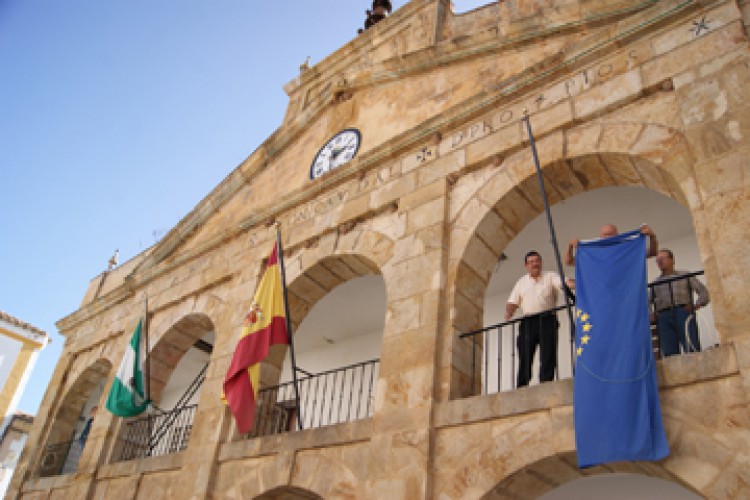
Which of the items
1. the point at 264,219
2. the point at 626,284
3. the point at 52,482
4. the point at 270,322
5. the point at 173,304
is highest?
the point at 264,219

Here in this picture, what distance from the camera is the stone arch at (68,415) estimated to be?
9.93 meters

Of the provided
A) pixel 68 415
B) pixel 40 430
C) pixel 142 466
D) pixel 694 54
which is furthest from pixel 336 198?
pixel 40 430

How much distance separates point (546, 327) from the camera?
506 centimetres

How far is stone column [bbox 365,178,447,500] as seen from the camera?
4.78 meters

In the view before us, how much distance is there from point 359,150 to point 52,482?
6.39 metres

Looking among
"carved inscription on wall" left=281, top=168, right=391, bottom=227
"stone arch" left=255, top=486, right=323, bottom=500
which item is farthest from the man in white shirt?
"stone arch" left=255, top=486, right=323, bottom=500

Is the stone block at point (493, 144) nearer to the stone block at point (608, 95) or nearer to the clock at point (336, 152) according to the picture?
the stone block at point (608, 95)

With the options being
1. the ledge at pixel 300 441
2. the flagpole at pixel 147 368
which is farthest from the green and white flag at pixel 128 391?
the ledge at pixel 300 441

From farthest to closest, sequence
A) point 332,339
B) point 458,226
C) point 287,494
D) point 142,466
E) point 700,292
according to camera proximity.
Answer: point 332,339, point 142,466, point 287,494, point 458,226, point 700,292

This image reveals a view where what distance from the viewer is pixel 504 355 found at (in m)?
7.46

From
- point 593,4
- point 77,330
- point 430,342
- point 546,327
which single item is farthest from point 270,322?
point 77,330

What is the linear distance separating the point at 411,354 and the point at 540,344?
1.07 meters

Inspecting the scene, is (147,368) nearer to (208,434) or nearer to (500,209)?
(208,434)

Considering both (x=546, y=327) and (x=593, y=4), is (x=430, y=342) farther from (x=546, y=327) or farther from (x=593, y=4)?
(x=593, y=4)
